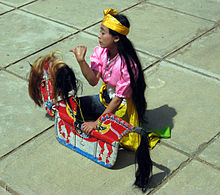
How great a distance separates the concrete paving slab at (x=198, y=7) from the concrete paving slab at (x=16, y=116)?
118 inches

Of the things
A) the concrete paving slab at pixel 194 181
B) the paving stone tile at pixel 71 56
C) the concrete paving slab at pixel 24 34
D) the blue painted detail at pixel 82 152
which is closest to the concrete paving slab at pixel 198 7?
the paving stone tile at pixel 71 56

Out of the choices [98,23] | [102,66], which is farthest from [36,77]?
[98,23]

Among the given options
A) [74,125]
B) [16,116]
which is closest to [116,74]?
[74,125]

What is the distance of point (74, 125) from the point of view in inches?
160

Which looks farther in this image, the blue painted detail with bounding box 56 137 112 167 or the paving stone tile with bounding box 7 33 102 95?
the paving stone tile with bounding box 7 33 102 95

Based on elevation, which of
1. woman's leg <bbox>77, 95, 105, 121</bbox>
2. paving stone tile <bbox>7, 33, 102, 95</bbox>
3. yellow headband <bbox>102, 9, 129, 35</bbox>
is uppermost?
yellow headband <bbox>102, 9, 129, 35</bbox>

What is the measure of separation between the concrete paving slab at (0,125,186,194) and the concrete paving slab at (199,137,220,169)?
0.20 m

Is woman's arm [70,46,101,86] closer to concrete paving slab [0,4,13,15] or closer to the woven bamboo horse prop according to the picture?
the woven bamboo horse prop

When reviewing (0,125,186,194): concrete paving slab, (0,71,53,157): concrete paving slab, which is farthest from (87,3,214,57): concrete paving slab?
(0,125,186,194): concrete paving slab

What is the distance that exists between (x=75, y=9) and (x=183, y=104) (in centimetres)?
284

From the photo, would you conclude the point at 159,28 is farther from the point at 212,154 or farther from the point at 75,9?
the point at 212,154

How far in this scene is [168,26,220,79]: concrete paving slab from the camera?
5637 millimetres

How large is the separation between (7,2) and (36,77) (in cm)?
335

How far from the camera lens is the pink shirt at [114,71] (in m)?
4.01
